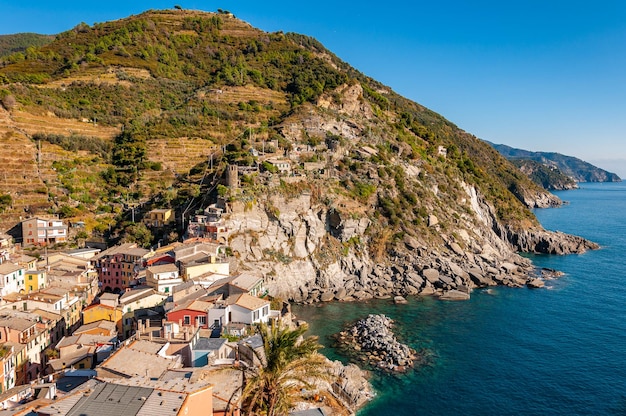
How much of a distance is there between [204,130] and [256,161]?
57.4ft

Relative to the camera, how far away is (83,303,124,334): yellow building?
2867 cm

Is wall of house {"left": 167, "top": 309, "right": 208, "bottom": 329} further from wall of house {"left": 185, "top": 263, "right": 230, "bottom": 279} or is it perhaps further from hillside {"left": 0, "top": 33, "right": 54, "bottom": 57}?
hillside {"left": 0, "top": 33, "right": 54, "bottom": 57}

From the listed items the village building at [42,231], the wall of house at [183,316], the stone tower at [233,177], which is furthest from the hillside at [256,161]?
the wall of house at [183,316]

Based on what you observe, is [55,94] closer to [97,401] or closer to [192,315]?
[192,315]

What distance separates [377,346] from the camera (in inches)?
1257

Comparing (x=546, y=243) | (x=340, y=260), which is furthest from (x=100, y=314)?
(x=546, y=243)

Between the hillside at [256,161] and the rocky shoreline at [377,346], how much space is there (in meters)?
9.27

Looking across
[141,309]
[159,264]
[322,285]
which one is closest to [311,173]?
[322,285]

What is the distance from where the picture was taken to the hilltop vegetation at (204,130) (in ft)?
173

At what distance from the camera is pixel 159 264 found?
114ft

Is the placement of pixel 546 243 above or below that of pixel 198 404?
below

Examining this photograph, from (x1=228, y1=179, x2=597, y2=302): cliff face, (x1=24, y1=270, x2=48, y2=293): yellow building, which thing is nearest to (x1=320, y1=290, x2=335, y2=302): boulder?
(x1=228, y1=179, x2=597, y2=302): cliff face

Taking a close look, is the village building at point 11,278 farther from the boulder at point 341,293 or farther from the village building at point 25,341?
the boulder at point 341,293

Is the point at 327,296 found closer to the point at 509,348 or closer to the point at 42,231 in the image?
the point at 509,348
